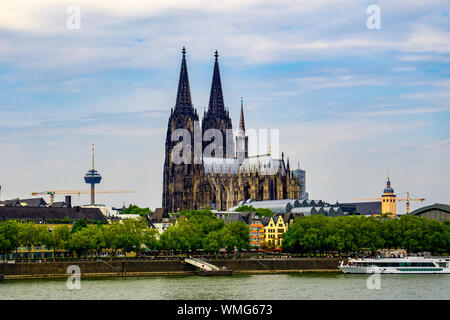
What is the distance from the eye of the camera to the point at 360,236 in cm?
11650

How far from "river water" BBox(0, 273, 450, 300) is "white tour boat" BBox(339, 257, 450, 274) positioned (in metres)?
6.52

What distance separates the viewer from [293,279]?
8425cm

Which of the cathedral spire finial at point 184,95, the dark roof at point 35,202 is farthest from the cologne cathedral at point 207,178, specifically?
the dark roof at point 35,202

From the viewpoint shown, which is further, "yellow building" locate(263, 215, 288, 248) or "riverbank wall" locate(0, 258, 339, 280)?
"yellow building" locate(263, 215, 288, 248)

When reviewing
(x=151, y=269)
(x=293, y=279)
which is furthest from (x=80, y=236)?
(x=293, y=279)

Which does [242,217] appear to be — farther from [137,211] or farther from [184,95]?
[184,95]

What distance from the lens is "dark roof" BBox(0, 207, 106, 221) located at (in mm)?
114938

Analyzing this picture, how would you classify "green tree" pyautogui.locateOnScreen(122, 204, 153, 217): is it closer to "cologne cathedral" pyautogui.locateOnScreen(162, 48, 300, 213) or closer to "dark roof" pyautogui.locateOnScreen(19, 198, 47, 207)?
"cologne cathedral" pyautogui.locateOnScreen(162, 48, 300, 213)

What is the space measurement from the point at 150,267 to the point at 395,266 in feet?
93.8

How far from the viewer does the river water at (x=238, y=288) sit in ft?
211

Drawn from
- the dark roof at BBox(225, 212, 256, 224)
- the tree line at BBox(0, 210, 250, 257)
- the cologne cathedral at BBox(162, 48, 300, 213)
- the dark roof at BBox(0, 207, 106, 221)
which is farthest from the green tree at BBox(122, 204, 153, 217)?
the tree line at BBox(0, 210, 250, 257)

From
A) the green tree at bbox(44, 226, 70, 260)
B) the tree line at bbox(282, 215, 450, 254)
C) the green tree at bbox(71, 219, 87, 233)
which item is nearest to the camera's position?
the green tree at bbox(44, 226, 70, 260)

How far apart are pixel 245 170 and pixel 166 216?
35.5 meters

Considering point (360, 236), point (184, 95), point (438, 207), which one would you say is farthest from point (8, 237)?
point (184, 95)
